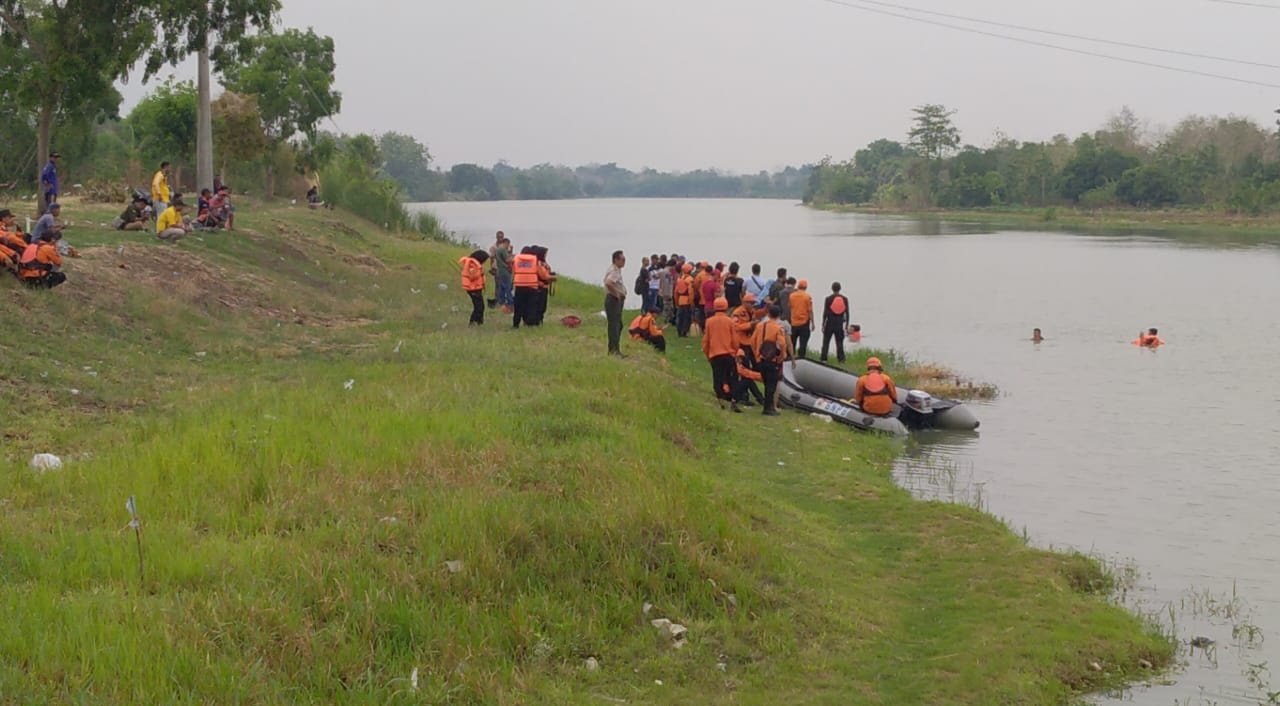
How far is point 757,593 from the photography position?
8742 millimetres

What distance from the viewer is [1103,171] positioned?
109375mm

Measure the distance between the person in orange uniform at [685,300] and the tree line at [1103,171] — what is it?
255 feet

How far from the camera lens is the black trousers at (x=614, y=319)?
18.6 metres

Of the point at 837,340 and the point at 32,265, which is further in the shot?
the point at 837,340

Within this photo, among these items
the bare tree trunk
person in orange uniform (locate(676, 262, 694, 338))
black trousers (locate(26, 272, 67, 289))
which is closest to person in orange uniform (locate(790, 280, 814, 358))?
person in orange uniform (locate(676, 262, 694, 338))

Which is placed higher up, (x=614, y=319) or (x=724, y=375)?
(x=614, y=319)

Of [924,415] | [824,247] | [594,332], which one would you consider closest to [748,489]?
[924,415]

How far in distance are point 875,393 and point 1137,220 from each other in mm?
90122

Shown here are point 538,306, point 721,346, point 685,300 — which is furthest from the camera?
point 685,300

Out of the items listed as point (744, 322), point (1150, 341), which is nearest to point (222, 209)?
point (744, 322)

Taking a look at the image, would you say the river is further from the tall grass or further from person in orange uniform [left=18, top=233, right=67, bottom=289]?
person in orange uniform [left=18, top=233, right=67, bottom=289]

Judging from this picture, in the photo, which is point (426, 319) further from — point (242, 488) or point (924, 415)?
point (242, 488)

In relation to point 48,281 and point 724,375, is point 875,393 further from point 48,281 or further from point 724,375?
point 48,281

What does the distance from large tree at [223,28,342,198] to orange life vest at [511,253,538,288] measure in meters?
27.5
